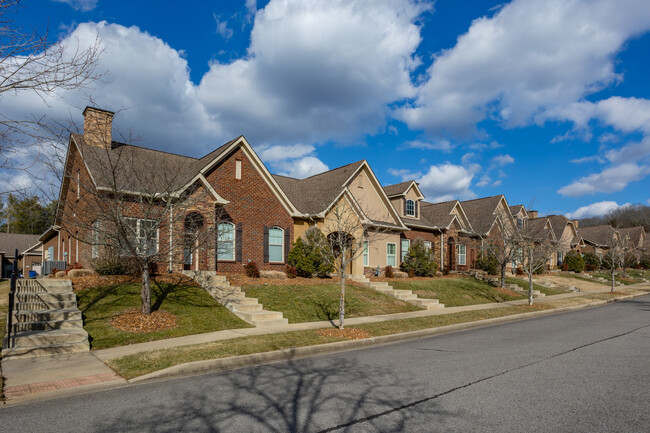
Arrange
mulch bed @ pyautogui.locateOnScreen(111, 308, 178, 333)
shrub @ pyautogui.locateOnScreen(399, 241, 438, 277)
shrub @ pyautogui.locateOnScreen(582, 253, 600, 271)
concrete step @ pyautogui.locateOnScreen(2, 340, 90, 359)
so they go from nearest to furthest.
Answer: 1. concrete step @ pyautogui.locateOnScreen(2, 340, 90, 359)
2. mulch bed @ pyautogui.locateOnScreen(111, 308, 178, 333)
3. shrub @ pyautogui.locateOnScreen(399, 241, 438, 277)
4. shrub @ pyautogui.locateOnScreen(582, 253, 600, 271)

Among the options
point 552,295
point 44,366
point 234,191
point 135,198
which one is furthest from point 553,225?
point 44,366

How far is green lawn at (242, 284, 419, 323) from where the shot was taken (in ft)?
49.0

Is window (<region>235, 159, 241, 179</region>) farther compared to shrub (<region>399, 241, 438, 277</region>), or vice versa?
shrub (<region>399, 241, 438, 277</region>)

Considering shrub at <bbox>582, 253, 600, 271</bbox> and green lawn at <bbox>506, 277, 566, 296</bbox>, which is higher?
shrub at <bbox>582, 253, 600, 271</bbox>

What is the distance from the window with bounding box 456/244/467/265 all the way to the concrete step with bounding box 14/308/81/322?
29630mm

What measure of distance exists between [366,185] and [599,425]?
902 inches

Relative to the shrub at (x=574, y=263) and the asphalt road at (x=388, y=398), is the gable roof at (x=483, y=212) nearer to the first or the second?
the shrub at (x=574, y=263)

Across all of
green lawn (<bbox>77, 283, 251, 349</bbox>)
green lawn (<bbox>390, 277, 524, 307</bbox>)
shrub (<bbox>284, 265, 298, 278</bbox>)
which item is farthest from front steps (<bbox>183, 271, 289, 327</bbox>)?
green lawn (<bbox>390, 277, 524, 307</bbox>)

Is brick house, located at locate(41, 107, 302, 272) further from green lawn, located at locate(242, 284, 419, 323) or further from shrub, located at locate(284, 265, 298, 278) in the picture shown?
green lawn, located at locate(242, 284, 419, 323)

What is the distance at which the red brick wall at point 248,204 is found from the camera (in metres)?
20.2

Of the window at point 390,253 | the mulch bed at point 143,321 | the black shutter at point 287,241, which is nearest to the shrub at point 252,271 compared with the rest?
the black shutter at point 287,241

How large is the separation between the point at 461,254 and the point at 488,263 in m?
2.35

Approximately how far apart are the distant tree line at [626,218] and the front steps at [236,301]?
10623 centimetres

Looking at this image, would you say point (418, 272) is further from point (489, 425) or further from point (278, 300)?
point (489, 425)
